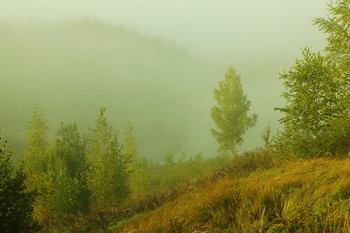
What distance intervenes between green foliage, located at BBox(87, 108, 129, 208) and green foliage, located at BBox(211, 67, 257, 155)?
16.5 m

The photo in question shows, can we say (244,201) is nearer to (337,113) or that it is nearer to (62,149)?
(337,113)

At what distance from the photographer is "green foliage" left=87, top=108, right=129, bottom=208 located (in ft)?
58.3

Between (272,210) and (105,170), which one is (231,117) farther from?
(272,210)

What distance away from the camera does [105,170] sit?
1819 cm

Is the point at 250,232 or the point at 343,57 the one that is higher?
the point at 343,57

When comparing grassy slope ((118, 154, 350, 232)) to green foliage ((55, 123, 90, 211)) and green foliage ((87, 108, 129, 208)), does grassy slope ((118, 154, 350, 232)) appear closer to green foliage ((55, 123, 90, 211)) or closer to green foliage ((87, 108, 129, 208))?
green foliage ((55, 123, 90, 211))

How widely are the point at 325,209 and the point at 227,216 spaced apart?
5.58 feet

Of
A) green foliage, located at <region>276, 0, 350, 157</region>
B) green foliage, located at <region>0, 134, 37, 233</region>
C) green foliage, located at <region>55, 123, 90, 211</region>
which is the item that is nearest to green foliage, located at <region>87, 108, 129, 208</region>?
green foliage, located at <region>55, 123, 90, 211</region>

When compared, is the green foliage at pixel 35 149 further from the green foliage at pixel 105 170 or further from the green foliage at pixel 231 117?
the green foliage at pixel 231 117

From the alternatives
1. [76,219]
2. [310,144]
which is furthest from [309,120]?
[76,219]

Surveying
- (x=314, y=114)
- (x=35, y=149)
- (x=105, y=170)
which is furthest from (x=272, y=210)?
(x=35, y=149)

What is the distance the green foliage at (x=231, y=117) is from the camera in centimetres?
3244

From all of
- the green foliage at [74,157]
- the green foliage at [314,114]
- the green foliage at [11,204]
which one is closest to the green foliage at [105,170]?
the green foliage at [74,157]

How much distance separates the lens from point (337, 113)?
10273 mm
